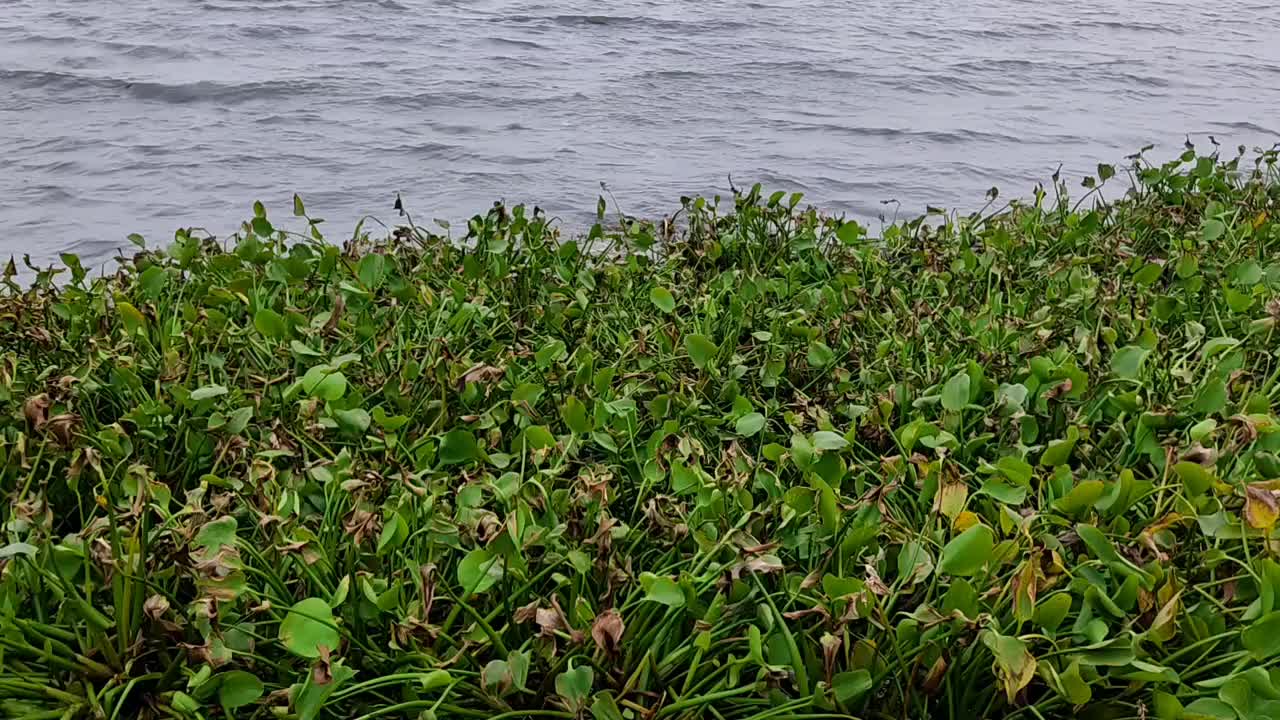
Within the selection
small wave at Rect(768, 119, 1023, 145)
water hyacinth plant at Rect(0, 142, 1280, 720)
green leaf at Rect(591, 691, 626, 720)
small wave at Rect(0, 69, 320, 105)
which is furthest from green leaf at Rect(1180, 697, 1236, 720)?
small wave at Rect(0, 69, 320, 105)

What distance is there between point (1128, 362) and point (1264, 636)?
2.45 ft

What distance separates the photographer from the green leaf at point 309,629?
1.31 meters

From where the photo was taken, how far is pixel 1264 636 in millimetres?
1243

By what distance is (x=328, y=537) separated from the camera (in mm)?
1566

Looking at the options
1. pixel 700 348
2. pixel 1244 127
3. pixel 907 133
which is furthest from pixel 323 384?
pixel 1244 127

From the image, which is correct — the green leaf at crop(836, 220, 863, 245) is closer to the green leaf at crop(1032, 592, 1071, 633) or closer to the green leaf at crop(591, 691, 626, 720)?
the green leaf at crop(1032, 592, 1071, 633)

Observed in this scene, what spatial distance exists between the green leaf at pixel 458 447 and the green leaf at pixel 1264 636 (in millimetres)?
1054

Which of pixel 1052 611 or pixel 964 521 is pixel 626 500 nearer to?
pixel 964 521

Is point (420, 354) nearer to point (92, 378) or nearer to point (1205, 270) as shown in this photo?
point (92, 378)

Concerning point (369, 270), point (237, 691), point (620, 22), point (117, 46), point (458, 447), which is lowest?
point (237, 691)

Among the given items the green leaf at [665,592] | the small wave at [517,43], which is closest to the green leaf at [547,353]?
the green leaf at [665,592]

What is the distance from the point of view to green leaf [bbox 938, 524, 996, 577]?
1.31 meters

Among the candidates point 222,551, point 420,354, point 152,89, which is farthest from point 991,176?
point 222,551

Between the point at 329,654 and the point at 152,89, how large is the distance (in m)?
4.96
